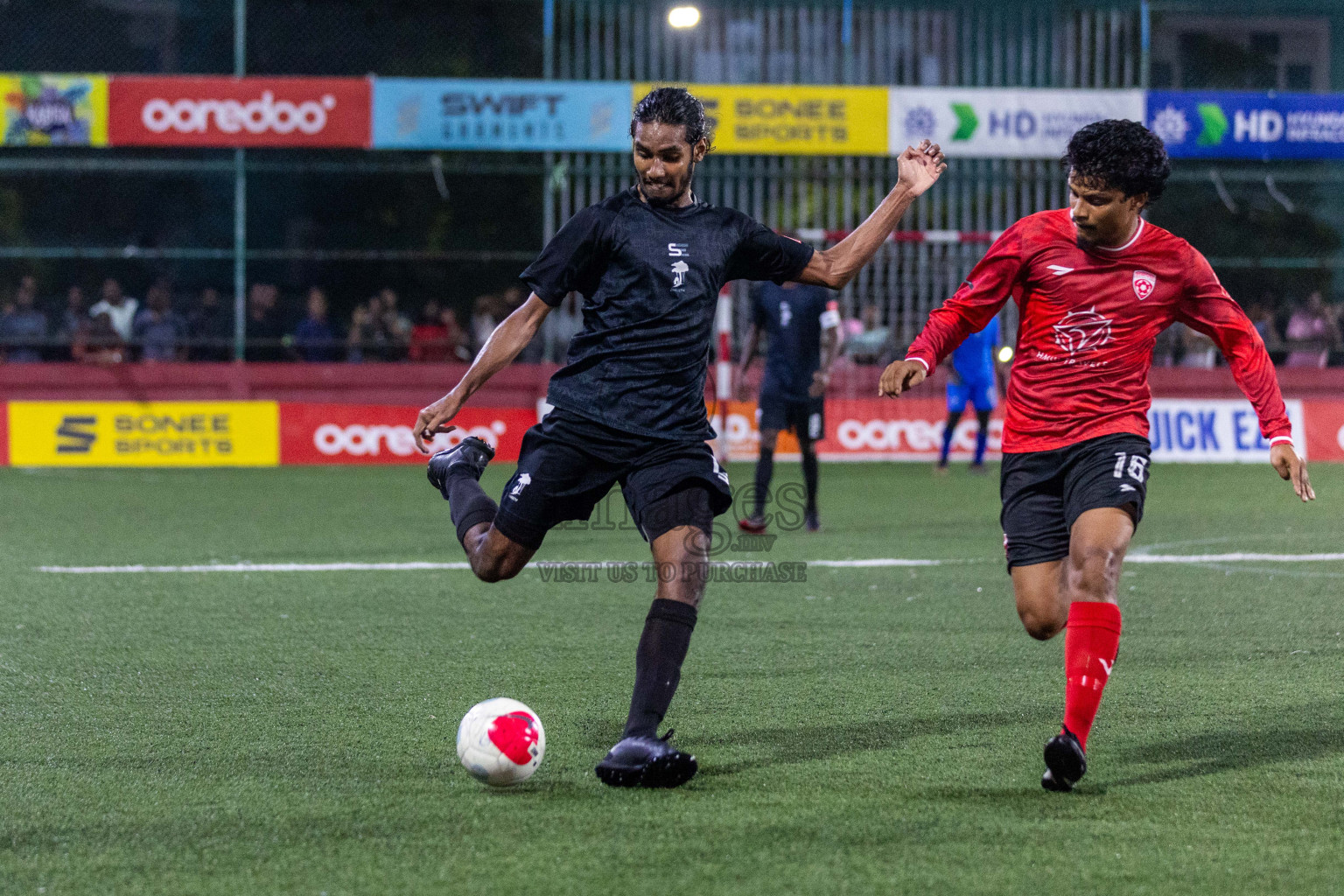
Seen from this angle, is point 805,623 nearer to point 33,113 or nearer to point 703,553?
point 703,553

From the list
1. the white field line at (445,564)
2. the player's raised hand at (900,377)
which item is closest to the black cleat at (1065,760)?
the player's raised hand at (900,377)

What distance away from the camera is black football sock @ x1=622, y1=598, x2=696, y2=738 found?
14.6 ft

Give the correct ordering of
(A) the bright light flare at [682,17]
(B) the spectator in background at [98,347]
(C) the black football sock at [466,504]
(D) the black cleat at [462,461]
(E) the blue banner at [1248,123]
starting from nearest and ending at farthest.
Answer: (C) the black football sock at [466,504]
(D) the black cleat at [462,461]
(B) the spectator in background at [98,347]
(E) the blue banner at [1248,123]
(A) the bright light flare at [682,17]

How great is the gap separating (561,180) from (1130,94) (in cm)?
690

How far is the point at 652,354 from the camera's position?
4691mm

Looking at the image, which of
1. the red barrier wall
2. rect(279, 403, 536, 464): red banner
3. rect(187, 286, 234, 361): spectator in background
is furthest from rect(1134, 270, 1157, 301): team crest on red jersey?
rect(187, 286, 234, 361): spectator in background

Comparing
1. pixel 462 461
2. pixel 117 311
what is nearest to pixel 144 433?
pixel 117 311

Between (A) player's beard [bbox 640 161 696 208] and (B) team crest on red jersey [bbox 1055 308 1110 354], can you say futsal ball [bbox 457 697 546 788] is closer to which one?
(A) player's beard [bbox 640 161 696 208]

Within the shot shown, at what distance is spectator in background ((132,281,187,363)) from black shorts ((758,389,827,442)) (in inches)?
384

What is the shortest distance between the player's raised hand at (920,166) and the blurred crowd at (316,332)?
512 inches

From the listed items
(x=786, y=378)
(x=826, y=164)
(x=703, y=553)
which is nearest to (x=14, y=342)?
(x=826, y=164)

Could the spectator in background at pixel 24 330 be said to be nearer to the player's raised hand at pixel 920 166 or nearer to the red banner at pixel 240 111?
the red banner at pixel 240 111

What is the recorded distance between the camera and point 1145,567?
30.4 feet

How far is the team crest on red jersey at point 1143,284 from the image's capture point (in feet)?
15.6
